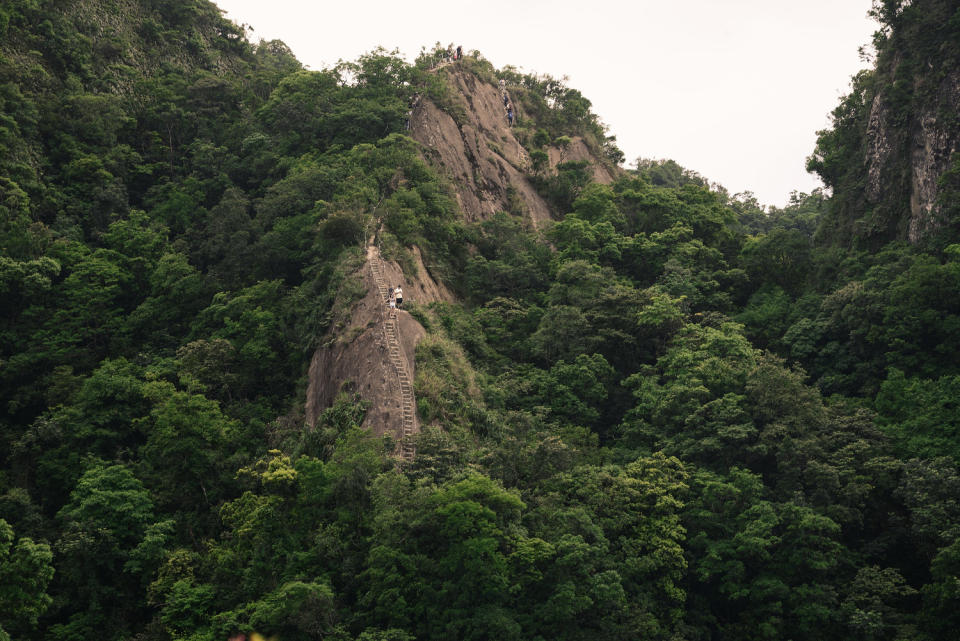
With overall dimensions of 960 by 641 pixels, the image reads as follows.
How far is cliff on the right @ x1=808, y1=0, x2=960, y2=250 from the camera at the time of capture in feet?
117

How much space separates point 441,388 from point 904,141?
87.5ft

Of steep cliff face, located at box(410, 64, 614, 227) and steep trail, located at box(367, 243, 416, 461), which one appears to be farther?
steep cliff face, located at box(410, 64, 614, 227)

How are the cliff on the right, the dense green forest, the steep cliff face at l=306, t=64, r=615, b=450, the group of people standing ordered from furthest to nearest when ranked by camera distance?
1. the group of people standing
2. the cliff on the right
3. the steep cliff face at l=306, t=64, r=615, b=450
4. the dense green forest

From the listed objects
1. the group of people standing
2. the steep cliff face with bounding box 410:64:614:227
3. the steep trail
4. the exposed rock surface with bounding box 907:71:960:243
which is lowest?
the steep trail

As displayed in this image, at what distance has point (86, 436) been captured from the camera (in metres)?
29.7

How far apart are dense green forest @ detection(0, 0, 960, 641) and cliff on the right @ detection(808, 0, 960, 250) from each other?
8.3 inches

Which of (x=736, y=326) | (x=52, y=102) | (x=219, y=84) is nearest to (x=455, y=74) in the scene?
(x=219, y=84)

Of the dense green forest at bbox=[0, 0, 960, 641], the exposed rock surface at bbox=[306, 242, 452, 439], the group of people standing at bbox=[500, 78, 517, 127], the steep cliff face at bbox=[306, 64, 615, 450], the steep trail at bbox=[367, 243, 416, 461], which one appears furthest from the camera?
the group of people standing at bbox=[500, 78, 517, 127]

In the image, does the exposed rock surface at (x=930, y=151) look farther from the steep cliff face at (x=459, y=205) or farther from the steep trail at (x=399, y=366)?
the steep trail at (x=399, y=366)

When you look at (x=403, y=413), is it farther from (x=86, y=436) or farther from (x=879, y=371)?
(x=879, y=371)

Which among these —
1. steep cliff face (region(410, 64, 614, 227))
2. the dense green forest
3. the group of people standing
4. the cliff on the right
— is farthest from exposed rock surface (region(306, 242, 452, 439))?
the group of people standing

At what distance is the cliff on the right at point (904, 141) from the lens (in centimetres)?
3566

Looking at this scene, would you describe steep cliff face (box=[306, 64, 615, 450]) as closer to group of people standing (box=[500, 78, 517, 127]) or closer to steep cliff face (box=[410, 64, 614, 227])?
steep cliff face (box=[410, 64, 614, 227])

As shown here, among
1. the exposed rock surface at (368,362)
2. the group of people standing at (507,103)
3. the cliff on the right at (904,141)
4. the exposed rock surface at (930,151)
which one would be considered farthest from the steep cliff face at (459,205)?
the exposed rock surface at (930,151)
